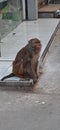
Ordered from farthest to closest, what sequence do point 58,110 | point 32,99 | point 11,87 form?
point 11,87
point 32,99
point 58,110

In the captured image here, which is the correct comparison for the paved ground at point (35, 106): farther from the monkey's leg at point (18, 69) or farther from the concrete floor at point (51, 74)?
the monkey's leg at point (18, 69)

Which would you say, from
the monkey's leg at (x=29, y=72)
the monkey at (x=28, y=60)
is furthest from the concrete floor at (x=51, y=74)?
the monkey at (x=28, y=60)

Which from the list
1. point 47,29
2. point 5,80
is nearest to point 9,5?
point 47,29

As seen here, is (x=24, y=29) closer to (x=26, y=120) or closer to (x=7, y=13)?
(x=7, y=13)

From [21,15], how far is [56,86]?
21.1 ft

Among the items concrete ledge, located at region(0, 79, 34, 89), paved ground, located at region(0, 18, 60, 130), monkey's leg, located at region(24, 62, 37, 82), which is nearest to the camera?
paved ground, located at region(0, 18, 60, 130)

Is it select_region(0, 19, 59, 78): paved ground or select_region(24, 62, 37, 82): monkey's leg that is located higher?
select_region(24, 62, 37, 82): monkey's leg

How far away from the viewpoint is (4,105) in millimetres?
5703

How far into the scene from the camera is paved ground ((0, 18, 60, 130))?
503 cm

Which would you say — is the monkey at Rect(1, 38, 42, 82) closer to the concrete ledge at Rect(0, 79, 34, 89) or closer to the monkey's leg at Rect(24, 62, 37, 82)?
the monkey's leg at Rect(24, 62, 37, 82)

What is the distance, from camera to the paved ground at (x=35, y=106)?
5.03 m

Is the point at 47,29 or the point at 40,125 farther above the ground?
the point at 40,125

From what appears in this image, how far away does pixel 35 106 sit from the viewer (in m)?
5.63

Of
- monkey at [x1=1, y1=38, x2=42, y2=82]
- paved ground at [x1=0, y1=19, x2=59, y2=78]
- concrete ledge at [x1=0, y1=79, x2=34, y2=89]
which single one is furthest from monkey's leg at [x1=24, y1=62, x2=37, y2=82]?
paved ground at [x1=0, y1=19, x2=59, y2=78]
